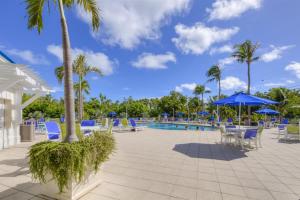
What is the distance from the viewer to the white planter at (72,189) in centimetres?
252

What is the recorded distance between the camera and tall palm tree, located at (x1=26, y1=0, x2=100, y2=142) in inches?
110

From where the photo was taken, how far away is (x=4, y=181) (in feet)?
10.8

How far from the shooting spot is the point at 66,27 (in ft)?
9.65

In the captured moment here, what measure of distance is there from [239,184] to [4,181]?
15.2 ft

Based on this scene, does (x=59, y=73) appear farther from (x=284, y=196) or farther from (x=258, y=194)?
(x=284, y=196)

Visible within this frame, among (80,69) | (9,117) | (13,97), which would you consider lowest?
(9,117)

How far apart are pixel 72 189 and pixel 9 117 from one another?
608 cm

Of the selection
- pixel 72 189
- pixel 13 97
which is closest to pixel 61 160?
pixel 72 189

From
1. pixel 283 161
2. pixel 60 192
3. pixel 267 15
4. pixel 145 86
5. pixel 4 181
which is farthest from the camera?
pixel 145 86

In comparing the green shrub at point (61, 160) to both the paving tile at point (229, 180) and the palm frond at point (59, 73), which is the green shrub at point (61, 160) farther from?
the palm frond at point (59, 73)

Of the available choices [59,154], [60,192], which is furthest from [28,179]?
[59,154]

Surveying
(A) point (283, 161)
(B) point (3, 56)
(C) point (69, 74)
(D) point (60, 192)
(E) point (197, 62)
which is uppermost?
(E) point (197, 62)

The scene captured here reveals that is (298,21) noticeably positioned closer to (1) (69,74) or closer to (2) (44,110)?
(1) (69,74)

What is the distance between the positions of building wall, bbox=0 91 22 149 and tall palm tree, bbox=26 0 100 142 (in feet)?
14.8
